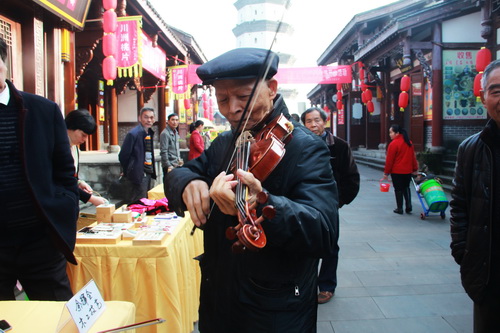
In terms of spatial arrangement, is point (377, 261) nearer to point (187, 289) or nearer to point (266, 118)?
point (187, 289)

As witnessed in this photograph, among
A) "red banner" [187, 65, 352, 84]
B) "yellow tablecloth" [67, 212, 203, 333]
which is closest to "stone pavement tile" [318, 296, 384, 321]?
"yellow tablecloth" [67, 212, 203, 333]

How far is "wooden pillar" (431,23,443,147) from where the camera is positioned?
34.4 feet

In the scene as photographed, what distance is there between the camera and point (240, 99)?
4.34 feet

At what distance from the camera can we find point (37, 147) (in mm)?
1848

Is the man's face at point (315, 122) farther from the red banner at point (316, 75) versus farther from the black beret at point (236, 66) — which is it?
the red banner at point (316, 75)

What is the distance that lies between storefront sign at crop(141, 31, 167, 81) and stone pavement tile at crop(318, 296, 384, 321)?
7.74 meters

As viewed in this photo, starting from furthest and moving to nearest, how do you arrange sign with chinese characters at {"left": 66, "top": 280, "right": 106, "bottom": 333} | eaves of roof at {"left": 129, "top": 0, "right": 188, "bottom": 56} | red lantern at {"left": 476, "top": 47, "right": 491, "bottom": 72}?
eaves of roof at {"left": 129, "top": 0, "right": 188, "bottom": 56} → red lantern at {"left": 476, "top": 47, "right": 491, "bottom": 72} → sign with chinese characters at {"left": 66, "top": 280, "right": 106, "bottom": 333}

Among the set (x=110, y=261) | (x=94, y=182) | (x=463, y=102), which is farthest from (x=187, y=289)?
(x=463, y=102)

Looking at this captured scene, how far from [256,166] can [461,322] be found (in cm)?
275

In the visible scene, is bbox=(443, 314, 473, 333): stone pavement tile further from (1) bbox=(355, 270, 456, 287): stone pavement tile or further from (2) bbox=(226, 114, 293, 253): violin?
(2) bbox=(226, 114, 293, 253): violin

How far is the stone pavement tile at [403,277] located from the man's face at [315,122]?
159cm

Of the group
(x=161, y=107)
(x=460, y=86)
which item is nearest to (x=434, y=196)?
(x=460, y=86)

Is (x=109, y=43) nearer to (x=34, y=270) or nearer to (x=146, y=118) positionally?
(x=146, y=118)

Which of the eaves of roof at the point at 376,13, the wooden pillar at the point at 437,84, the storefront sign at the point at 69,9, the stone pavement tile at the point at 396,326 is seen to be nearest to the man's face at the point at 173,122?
the storefront sign at the point at 69,9
